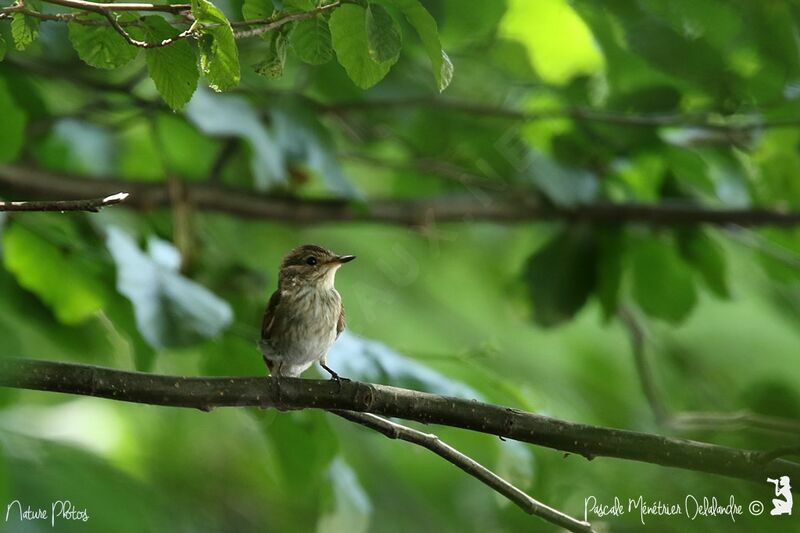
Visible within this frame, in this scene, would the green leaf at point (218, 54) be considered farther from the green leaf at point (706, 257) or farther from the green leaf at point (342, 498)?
the green leaf at point (706, 257)

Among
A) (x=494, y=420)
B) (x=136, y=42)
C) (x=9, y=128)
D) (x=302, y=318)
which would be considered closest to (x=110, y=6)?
(x=136, y=42)

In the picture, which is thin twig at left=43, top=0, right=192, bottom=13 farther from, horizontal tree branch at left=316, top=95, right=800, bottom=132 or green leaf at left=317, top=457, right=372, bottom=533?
horizontal tree branch at left=316, top=95, right=800, bottom=132

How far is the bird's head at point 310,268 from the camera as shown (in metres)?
3.40

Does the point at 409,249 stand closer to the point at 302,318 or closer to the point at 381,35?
the point at 302,318

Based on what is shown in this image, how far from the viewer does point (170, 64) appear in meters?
1.91

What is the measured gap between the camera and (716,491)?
2924 mm

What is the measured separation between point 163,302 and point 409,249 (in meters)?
3.10

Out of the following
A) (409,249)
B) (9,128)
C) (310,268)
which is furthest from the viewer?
(409,249)

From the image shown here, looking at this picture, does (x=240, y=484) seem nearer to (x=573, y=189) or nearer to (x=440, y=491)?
(x=440, y=491)

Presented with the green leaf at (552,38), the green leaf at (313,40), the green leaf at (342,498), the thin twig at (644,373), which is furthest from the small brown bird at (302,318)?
the green leaf at (552,38)

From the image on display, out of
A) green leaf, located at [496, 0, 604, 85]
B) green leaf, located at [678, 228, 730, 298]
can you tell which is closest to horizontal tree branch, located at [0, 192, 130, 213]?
green leaf, located at [496, 0, 604, 85]

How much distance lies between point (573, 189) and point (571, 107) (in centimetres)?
36

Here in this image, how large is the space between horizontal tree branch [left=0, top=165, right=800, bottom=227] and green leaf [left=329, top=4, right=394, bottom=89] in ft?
7.76

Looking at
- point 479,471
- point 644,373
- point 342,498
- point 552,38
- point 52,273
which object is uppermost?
point 552,38
